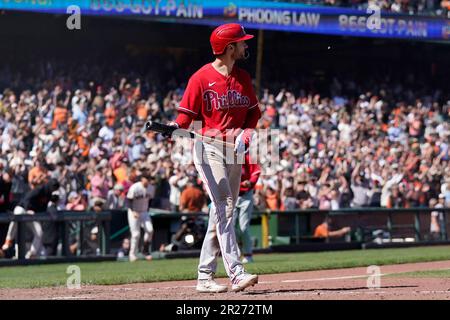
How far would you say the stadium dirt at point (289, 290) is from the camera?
8938 millimetres

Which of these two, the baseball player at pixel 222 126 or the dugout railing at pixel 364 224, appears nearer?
the baseball player at pixel 222 126

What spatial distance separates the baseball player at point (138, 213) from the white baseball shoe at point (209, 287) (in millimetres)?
10027

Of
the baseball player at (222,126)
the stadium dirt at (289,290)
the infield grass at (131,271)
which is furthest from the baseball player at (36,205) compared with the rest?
the baseball player at (222,126)

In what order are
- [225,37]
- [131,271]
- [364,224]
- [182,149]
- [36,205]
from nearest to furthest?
[225,37] → [131,271] → [36,205] → [364,224] → [182,149]

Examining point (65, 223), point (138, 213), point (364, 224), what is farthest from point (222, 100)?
point (364, 224)

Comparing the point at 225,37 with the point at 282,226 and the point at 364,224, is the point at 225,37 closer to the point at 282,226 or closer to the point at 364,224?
the point at 282,226

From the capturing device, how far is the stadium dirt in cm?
894

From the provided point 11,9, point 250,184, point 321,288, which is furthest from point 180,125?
point 11,9

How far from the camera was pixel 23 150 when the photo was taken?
21.4m

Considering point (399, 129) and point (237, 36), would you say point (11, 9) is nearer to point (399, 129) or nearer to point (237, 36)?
point (399, 129)

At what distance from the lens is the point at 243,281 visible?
9.42m

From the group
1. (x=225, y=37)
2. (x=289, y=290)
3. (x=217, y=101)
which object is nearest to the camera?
(x=217, y=101)

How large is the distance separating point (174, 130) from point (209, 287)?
1.42 meters

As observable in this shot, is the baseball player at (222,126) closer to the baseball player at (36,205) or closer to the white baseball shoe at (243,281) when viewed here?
the white baseball shoe at (243,281)
